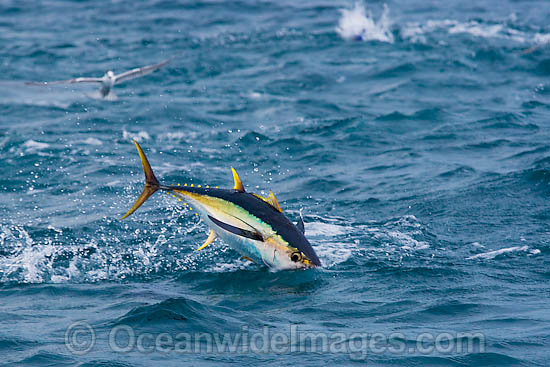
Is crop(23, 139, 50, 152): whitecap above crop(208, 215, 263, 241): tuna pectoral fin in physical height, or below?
above

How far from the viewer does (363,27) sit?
2717cm

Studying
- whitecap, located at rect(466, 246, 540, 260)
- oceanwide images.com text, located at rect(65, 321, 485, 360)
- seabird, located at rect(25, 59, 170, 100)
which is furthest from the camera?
seabird, located at rect(25, 59, 170, 100)

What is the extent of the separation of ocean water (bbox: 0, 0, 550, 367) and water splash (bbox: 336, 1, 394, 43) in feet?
0.43

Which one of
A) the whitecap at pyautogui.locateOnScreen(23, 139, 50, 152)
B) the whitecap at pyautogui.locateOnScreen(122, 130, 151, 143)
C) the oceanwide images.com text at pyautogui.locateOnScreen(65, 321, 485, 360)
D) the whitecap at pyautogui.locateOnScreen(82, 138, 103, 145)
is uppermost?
the whitecap at pyautogui.locateOnScreen(122, 130, 151, 143)

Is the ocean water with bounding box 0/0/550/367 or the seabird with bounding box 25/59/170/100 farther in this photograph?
the seabird with bounding box 25/59/170/100

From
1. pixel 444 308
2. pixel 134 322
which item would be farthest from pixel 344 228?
pixel 134 322

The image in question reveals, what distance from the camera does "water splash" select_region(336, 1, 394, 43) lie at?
26500 millimetres

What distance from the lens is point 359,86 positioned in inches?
808

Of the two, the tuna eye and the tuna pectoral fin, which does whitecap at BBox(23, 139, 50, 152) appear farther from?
the tuna eye

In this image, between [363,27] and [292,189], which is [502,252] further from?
[363,27]

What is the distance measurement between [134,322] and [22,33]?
22.8 meters

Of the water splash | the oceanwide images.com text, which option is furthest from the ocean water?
the water splash

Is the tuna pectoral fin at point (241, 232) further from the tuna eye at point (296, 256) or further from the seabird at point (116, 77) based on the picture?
the seabird at point (116, 77)

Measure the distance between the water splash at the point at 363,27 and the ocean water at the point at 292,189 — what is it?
0.43 ft
